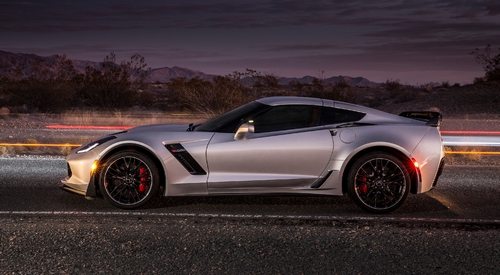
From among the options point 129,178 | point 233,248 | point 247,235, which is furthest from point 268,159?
point 233,248

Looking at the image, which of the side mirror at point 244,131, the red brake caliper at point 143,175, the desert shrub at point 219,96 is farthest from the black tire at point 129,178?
the desert shrub at point 219,96

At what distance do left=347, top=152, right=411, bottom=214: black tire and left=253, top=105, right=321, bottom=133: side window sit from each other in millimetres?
712

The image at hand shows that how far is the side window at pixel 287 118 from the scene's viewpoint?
7.88 m

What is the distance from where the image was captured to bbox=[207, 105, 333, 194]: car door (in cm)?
771

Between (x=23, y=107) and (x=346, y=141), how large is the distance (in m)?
28.1

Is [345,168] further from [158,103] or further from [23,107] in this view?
[158,103]

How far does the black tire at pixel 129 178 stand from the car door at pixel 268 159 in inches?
25.6

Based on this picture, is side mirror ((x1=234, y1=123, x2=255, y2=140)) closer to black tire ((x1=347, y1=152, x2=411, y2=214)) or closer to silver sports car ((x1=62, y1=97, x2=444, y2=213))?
silver sports car ((x1=62, y1=97, x2=444, y2=213))

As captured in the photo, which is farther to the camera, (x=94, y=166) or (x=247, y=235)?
(x=94, y=166)

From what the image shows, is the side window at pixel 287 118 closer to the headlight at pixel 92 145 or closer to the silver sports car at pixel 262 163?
the silver sports car at pixel 262 163

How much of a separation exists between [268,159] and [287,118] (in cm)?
54

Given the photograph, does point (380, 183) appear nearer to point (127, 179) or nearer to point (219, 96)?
point (127, 179)

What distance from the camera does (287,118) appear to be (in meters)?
7.93

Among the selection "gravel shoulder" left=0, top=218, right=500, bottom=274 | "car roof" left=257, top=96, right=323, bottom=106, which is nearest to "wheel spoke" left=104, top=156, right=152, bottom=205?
"gravel shoulder" left=0, top=218, right=500, bottom=274
